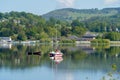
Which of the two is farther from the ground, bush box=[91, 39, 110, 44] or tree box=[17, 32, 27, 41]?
tree box=[17, 32, 27, 41]

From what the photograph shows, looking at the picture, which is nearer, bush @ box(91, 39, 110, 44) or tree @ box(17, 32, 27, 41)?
bush @ box(91, 39, 110, 44)

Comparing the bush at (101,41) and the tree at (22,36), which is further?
the tree at (22,36)

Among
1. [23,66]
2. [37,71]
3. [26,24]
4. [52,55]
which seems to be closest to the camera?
[37,71]

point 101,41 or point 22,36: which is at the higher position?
point 22,36

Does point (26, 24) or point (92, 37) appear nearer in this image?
point (92, 37)

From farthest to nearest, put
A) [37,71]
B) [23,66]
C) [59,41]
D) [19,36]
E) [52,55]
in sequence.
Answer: [19,36], [59,41], [52,55], [23,66], [37,71]

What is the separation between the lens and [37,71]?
93.8 feet

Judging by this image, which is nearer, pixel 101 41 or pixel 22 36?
pixel 101 41

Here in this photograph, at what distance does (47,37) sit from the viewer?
88438 millimetres

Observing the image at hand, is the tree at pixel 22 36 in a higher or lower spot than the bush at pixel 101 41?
higher

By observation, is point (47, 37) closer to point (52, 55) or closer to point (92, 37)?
point (92, 37)

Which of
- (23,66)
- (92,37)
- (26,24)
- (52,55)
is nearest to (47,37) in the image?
(92,37)

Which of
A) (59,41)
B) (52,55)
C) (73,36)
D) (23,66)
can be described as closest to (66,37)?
(73,36)

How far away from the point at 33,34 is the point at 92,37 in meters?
12.5
